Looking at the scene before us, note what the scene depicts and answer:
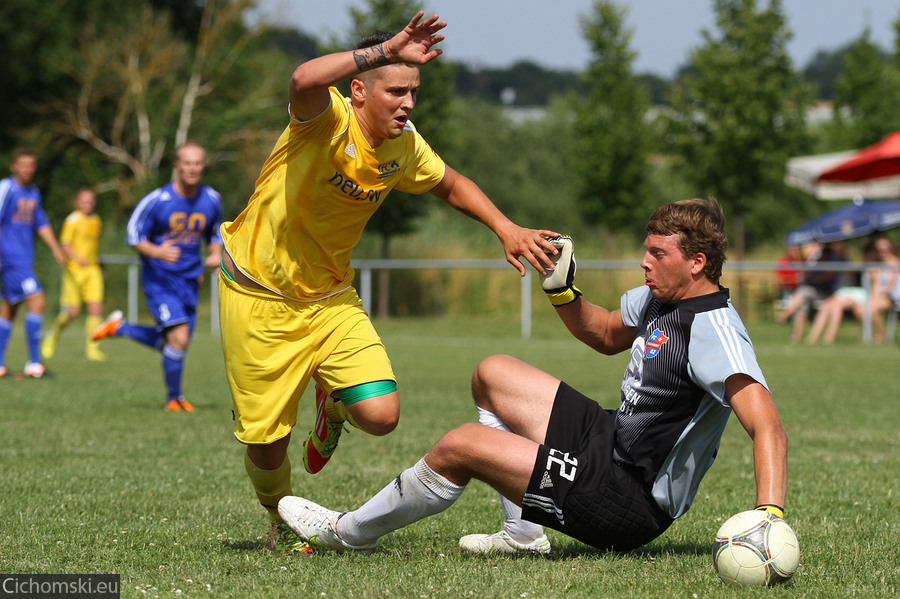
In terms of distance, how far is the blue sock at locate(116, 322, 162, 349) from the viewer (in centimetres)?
991

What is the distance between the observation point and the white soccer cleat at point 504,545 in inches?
168

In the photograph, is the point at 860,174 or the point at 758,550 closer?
the point at 758,550

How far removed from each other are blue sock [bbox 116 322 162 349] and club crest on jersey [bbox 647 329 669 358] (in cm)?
670

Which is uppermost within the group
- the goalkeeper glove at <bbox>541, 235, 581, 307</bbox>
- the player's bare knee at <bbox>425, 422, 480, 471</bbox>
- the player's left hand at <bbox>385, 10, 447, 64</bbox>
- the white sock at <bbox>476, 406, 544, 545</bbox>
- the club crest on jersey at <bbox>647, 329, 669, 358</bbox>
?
the player's left hand at <bbox>385, 10, 447, 64</bbox>

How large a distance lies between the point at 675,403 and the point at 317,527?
1.47 metres

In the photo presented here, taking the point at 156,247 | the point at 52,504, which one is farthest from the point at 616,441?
the point at 156,247

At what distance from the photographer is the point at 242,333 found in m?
4.36

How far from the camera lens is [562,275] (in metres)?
4.12

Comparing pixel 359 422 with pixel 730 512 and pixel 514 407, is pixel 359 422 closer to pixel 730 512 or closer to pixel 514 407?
pixel 514 407

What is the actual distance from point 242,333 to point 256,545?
2.95ft

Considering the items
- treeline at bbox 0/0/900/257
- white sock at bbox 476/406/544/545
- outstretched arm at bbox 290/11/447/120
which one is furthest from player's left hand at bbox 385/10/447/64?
treeline at bbox 0/0/900/257

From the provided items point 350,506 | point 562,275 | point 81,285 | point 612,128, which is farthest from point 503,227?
point 612,128

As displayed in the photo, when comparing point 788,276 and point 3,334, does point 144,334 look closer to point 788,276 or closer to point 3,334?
point 3,334

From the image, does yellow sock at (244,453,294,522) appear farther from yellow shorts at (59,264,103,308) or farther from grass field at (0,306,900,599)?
yellow shorts at (59,264,103,308)
